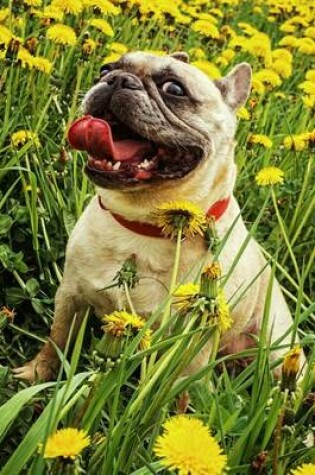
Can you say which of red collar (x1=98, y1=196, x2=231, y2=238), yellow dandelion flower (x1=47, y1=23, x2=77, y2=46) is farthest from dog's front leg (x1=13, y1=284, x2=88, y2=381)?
yellow dandelion flower (x1=47, y1=23, x2=77, y2=46)

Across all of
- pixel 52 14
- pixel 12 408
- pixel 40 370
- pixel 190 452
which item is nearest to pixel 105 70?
pixel 52 14

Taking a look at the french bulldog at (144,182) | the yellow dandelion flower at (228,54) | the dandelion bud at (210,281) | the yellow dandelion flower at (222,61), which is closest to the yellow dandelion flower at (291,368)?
the dandelion bud at (210,281)

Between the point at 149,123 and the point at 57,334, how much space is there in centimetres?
75

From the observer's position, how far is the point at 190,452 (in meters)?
1.10

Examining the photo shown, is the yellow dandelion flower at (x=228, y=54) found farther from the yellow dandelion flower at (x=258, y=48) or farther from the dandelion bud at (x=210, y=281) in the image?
the dandelion bud at (x=210, y=281)

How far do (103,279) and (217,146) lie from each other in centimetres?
56

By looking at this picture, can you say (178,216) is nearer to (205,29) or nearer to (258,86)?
(258,86)

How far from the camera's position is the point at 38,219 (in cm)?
292

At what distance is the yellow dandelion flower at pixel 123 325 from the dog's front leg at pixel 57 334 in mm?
873

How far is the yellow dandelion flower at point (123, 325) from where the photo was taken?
1.43 metres

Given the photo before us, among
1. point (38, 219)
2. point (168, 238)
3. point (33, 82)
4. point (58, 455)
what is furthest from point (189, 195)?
point (58, 455)

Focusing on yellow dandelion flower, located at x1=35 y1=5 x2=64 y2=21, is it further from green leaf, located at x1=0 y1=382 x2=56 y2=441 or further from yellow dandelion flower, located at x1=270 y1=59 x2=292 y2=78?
green leaf, located at x1=0 y1=382 x2=56 y2=441

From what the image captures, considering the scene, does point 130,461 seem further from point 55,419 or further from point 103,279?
point 103,279

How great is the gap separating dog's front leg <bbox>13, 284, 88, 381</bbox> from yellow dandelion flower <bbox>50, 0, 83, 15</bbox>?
4.10ft
